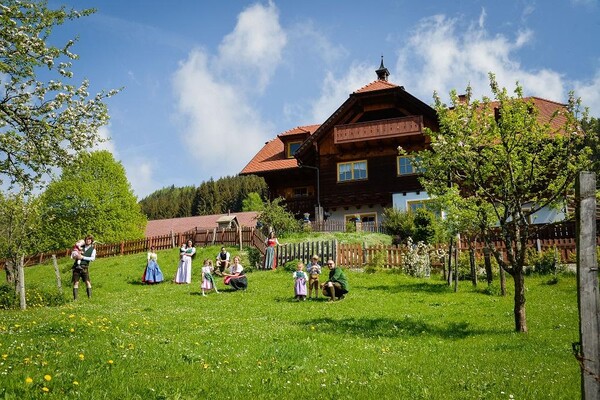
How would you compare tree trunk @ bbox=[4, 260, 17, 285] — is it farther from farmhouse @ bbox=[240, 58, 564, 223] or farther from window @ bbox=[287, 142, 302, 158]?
window @ bbox=[287, 142, 302, 158]

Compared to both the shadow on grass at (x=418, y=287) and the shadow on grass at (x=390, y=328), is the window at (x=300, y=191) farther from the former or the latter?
the shadow on grass at (x=390, y=328)

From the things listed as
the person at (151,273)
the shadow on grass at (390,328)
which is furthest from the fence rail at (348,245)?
the shadow on grass at (390,328)

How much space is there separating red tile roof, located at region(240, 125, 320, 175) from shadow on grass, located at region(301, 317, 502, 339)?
29335 mm

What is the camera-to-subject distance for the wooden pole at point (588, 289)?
16.0 ft

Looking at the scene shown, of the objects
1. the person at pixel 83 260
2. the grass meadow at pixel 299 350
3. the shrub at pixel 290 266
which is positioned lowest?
the grass meadow at pixel 299 350

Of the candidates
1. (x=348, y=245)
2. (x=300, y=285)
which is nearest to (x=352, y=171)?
(x=348, y=245)

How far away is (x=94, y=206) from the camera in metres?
50.9

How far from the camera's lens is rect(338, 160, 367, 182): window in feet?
128

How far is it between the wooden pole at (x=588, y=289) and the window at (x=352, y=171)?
Result: 33.6m

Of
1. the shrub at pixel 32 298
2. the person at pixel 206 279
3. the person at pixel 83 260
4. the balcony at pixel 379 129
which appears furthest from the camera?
the balcony at pixel 379 129

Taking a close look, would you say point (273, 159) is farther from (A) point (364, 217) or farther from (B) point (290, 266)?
(B) point (290, 266)

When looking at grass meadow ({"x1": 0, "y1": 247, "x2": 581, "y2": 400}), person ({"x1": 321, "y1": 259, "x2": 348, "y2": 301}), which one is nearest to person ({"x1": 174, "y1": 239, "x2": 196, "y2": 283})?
grass meadow ({"x1": 0, "y1": 247, "x2": 581, "y2": 400})

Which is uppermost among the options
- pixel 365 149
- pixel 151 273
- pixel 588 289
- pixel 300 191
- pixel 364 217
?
pixel 365 149

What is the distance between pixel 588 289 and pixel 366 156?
34.3 meters
